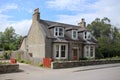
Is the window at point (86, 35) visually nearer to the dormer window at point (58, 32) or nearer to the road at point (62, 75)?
the dormer window at point (58, 32)

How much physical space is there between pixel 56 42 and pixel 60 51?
1.78m

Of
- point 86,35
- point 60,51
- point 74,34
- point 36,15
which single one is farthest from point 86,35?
point 36,15

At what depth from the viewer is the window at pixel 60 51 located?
33531mm

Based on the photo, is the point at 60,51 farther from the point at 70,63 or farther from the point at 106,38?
the point at 106,38

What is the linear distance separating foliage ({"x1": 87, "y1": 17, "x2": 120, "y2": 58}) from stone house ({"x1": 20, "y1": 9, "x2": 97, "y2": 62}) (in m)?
4.10

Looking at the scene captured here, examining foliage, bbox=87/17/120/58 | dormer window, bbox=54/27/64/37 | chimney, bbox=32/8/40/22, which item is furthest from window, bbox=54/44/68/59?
foliage, bbox=87/17/120/58

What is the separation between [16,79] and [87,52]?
24252 millimetres

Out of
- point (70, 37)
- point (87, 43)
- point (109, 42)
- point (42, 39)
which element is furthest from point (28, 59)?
point (109, 42)

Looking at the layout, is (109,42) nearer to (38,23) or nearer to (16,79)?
(38,23)

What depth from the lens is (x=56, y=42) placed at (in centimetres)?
3300

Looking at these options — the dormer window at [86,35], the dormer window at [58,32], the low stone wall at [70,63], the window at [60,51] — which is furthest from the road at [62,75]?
the dormer window at [86,35]

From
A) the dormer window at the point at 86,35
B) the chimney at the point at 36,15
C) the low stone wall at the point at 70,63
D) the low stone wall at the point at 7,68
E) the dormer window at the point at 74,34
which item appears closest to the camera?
the low stone wall at the point at 7,68

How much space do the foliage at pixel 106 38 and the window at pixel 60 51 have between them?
10176 mm

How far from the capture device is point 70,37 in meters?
36.6
